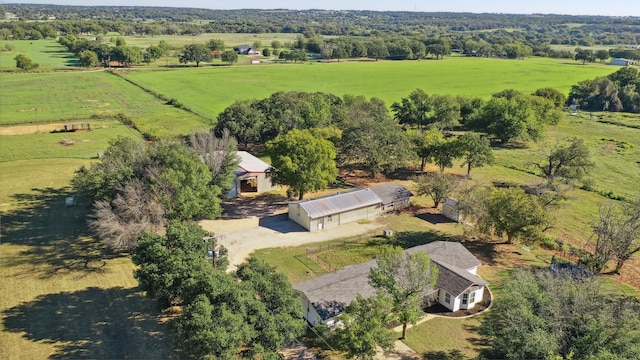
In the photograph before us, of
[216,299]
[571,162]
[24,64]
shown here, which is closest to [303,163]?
[216,299]

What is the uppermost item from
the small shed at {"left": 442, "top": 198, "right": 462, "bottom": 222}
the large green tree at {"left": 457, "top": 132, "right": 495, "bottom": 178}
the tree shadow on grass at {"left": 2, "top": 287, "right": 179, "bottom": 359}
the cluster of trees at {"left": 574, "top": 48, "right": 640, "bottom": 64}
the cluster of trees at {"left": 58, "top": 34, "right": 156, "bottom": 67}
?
the cluster of trees at {"left": 574, "top": 48, "right": 640, "bottom": 64}

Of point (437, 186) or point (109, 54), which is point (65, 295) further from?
point (109, 54)

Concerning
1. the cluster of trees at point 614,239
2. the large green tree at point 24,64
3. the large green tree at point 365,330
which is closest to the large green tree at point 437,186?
the cluster of trees at point 614,239

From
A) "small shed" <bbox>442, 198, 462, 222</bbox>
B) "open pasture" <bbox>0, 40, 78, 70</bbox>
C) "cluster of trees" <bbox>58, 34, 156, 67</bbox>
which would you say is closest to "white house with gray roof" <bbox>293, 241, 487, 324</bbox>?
"small shed" <bbox>442, 198, 462, 222</bbox>

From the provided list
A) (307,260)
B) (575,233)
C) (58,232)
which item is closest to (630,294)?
(575,233)

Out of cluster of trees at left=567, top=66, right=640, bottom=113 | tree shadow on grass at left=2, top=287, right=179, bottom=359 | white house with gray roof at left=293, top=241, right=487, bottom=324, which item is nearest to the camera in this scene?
tree shadow on grass at left=2, top=287, right=179, bottom=359

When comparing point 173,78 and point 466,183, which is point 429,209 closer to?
point 466,183

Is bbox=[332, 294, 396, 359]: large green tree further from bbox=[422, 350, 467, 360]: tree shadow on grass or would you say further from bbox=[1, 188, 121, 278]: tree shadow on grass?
bbox=[1, 188, 121, 278]: tree shadow on grass

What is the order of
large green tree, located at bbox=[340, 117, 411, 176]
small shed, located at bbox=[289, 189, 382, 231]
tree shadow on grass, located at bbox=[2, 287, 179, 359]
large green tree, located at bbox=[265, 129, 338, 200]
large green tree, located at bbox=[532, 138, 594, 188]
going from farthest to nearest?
large green tree, located at bbox=[340, 117, 411, 176]
large green tree, located at bbox=[532, 138, 594, 188]
large green tree, located at bbox=[265, 129, 338, 200]
small shed, located at bbox=[289, 189, 382, 231]
tree shadow on grass, located at bbox=[2, 287, 179, 359]
